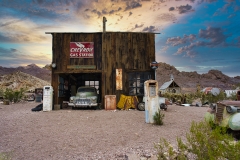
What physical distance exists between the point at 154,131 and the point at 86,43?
33.1ft

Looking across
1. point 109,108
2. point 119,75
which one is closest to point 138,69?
point 119,75

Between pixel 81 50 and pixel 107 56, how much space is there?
206cm

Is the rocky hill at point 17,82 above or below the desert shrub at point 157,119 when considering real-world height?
above

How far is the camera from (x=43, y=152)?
15.6 feet

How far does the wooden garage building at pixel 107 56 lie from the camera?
14750mm

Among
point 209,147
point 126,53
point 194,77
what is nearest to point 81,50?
point 126,53

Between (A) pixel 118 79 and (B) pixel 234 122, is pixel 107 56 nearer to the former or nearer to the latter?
(A) pixel 118 79

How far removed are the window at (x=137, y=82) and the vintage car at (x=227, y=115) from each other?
7.86 m

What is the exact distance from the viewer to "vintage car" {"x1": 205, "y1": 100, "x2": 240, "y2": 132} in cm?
539

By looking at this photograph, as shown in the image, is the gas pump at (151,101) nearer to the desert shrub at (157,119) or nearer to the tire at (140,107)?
the desert shrub at (157,119)

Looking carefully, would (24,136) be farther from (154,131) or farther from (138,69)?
(138,69)

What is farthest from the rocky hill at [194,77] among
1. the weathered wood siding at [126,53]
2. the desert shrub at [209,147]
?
the desert shrub at [209,147]

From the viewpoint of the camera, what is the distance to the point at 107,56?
49.0 ft

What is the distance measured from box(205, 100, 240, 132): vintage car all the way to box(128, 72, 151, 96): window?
7.86 meters
